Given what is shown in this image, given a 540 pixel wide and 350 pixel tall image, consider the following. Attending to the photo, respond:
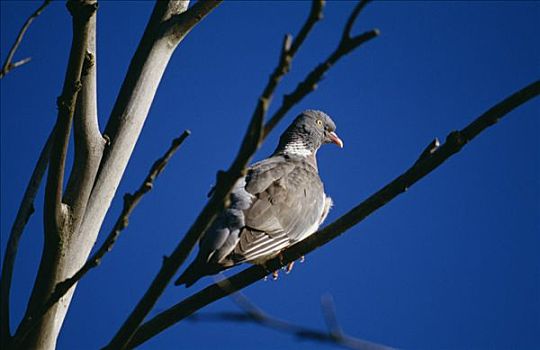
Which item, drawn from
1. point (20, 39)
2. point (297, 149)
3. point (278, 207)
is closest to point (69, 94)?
point (20, 39)

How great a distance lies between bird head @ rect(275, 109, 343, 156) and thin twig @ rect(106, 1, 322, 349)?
5.12m

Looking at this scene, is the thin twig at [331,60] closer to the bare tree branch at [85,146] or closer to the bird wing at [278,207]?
the bare tree branch at [85,146]

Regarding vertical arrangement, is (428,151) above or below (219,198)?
above

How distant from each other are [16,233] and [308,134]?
5.06m

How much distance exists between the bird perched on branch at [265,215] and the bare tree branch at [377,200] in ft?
2.94

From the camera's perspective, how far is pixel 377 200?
119 inches

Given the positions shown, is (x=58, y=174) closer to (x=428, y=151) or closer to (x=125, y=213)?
(x=125, y=213)

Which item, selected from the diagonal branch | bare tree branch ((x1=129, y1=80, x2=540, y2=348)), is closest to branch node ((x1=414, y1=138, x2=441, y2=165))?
bare tree branch ((x1=129, y1=80, x2=540, y2=348))

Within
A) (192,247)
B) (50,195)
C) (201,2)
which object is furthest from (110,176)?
(192,247)

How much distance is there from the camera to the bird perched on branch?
4.55 meters

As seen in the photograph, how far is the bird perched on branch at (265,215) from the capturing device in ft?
14.9

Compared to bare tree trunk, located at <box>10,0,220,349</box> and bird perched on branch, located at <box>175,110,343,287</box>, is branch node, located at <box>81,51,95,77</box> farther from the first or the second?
bird perched on branch, located at <box>175,110,343,287</box>

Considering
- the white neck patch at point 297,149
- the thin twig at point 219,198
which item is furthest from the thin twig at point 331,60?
the white neck patch at point 297,149

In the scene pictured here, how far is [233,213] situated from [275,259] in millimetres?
495
